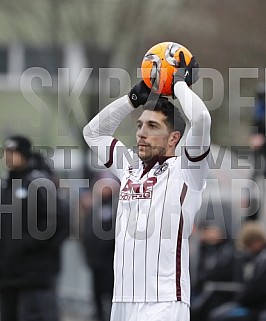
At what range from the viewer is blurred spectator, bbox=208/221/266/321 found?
409 inches

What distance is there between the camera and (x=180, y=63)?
6914mm

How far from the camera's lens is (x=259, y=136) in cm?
1107

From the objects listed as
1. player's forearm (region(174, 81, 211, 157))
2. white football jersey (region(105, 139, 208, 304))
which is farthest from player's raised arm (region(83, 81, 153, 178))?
player's forearm (region(174, 81, 211, 157))

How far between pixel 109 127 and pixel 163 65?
759mm

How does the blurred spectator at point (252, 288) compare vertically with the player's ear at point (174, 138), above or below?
below

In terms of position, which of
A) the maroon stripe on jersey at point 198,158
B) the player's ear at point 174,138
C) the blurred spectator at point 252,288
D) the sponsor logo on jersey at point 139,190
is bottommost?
the blurred spectator at point 252,288

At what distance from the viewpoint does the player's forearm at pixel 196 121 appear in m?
6.59

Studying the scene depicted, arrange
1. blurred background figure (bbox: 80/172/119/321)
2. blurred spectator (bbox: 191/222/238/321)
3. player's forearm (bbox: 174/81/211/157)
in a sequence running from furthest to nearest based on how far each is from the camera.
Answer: blurred background figure (bbox: 80/172/119/321) < blurred spectator (bbox: 191/222/238/321) < player's forearm (bbox: 174/81/211/157)

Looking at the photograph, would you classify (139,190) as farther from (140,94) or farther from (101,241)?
(101,241)

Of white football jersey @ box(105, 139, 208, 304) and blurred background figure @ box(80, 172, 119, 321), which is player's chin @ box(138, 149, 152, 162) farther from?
blurred background figure @ box(80, 172, 119, 321)

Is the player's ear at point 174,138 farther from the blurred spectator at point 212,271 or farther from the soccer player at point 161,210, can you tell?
the blurred spectator at point 212,271

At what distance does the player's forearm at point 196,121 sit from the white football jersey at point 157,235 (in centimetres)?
7

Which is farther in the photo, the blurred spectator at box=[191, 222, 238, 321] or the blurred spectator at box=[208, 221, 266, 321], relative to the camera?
the blurred spectator at box=[191, 222, 238, 321]

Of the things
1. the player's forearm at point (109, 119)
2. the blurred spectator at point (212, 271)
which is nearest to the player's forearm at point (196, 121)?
the player's forearm at point (109, 119)
